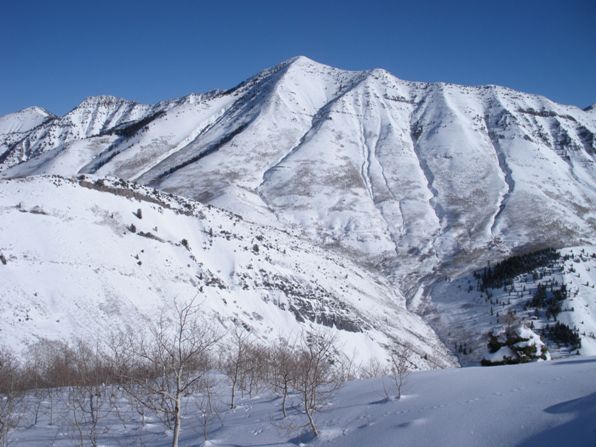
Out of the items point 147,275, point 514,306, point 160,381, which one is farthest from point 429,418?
point 514,306

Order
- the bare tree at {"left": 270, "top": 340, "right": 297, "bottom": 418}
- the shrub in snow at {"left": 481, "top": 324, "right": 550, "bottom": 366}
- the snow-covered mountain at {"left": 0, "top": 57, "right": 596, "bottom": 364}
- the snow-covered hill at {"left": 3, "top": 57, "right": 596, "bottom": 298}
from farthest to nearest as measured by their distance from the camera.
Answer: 1. the snow-covered hill at {"left": 3, "top": 57, "right": 596, "bottom": 298}
2. the snow-covered mountain at {"left": 0, "top": 57, "right": 596, "bottom": 364}
3. the shrub in snow at {"left": 481, "top": 324, "right": 550, "bottom": 366}
4. the bare tree at {"left": 270, "top": 340, "right": 297, "bottom": 418}

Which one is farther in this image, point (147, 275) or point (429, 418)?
point (147, 275)

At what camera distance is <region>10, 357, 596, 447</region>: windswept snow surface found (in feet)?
34.0

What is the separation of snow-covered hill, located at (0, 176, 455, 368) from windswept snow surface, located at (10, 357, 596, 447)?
67.0 feet

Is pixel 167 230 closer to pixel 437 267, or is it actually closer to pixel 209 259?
pixel 209 259

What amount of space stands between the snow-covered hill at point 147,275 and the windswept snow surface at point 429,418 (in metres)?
20.4

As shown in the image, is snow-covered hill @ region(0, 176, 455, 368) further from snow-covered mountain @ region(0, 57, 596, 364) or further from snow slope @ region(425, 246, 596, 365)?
snow-covered mountain @ region(0, 57, 596, 364)

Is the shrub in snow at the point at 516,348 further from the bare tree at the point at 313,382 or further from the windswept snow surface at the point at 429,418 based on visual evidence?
the bare tree at the point at 313,382

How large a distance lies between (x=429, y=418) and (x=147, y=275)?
41186mm

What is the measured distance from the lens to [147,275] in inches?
1912

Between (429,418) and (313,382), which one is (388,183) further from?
(429,418)

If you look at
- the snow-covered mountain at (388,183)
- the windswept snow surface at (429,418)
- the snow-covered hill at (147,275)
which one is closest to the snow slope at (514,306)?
the snow-covered mountain at (388,183)

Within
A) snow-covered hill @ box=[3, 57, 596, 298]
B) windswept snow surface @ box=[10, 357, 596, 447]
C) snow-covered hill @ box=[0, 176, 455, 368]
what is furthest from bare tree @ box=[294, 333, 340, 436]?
snow-covered hill @ box=[3, 57, 596, 298]

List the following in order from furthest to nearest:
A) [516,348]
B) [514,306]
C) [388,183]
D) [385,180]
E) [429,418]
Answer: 1. [385,180]
2. [388,183]
3. [514,306]
4. [516,348]
5. [429,418]
